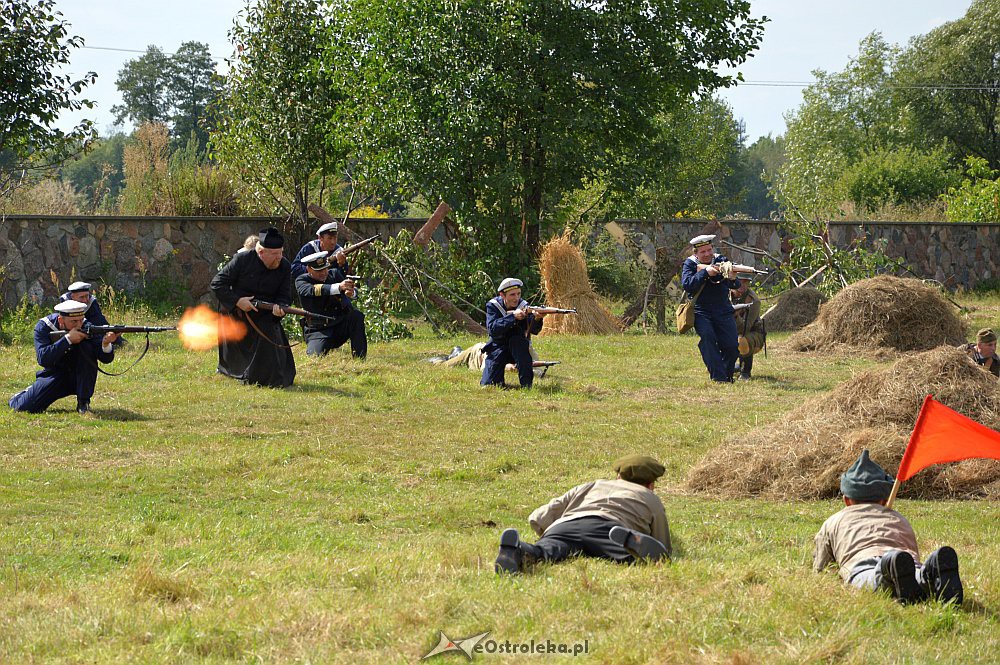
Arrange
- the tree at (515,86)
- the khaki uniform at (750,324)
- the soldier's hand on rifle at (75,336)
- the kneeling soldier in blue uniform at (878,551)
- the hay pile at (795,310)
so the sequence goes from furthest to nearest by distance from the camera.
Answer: the hay pile at (795,310), the tree at (515,86), the khaki uniform at (750,324), the soldier's hand on rifle at (75,336), the kneeling soldier in blue uniform at (878,551)

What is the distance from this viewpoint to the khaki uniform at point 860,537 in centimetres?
604

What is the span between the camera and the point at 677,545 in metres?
7.13

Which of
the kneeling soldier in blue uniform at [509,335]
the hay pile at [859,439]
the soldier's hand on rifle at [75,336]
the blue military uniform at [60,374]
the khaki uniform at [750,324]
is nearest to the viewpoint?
the hay pile at [859,439]

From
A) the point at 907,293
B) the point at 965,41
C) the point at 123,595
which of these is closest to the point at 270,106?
the point at 907,293

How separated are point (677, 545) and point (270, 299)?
27.3ft

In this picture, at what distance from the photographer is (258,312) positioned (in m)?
14.3

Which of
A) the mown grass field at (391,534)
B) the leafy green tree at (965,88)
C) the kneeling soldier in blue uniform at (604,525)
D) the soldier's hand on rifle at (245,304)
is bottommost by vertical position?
the mown grass field at (391,534)

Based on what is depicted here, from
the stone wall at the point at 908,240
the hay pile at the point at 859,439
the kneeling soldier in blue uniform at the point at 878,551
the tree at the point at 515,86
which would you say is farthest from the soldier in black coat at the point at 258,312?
the stone wall at the point at 908,240

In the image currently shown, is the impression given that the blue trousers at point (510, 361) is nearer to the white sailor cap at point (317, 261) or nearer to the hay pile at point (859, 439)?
the white sailor cap at point (317, 261)

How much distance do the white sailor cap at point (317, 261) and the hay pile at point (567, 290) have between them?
18.9 feet

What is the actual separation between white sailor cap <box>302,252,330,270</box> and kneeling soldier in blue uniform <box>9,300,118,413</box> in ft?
13.8

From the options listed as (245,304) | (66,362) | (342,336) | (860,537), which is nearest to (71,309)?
(66,362)

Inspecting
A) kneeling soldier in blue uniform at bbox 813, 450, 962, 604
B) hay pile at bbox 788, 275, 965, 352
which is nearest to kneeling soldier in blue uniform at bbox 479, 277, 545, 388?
hay pile at bbox 788, 275, 965, 352

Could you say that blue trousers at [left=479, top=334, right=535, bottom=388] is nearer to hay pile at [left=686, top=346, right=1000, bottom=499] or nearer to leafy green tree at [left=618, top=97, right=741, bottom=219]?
hay pile at [left=686, top=346, right=1000, bottom=499]
